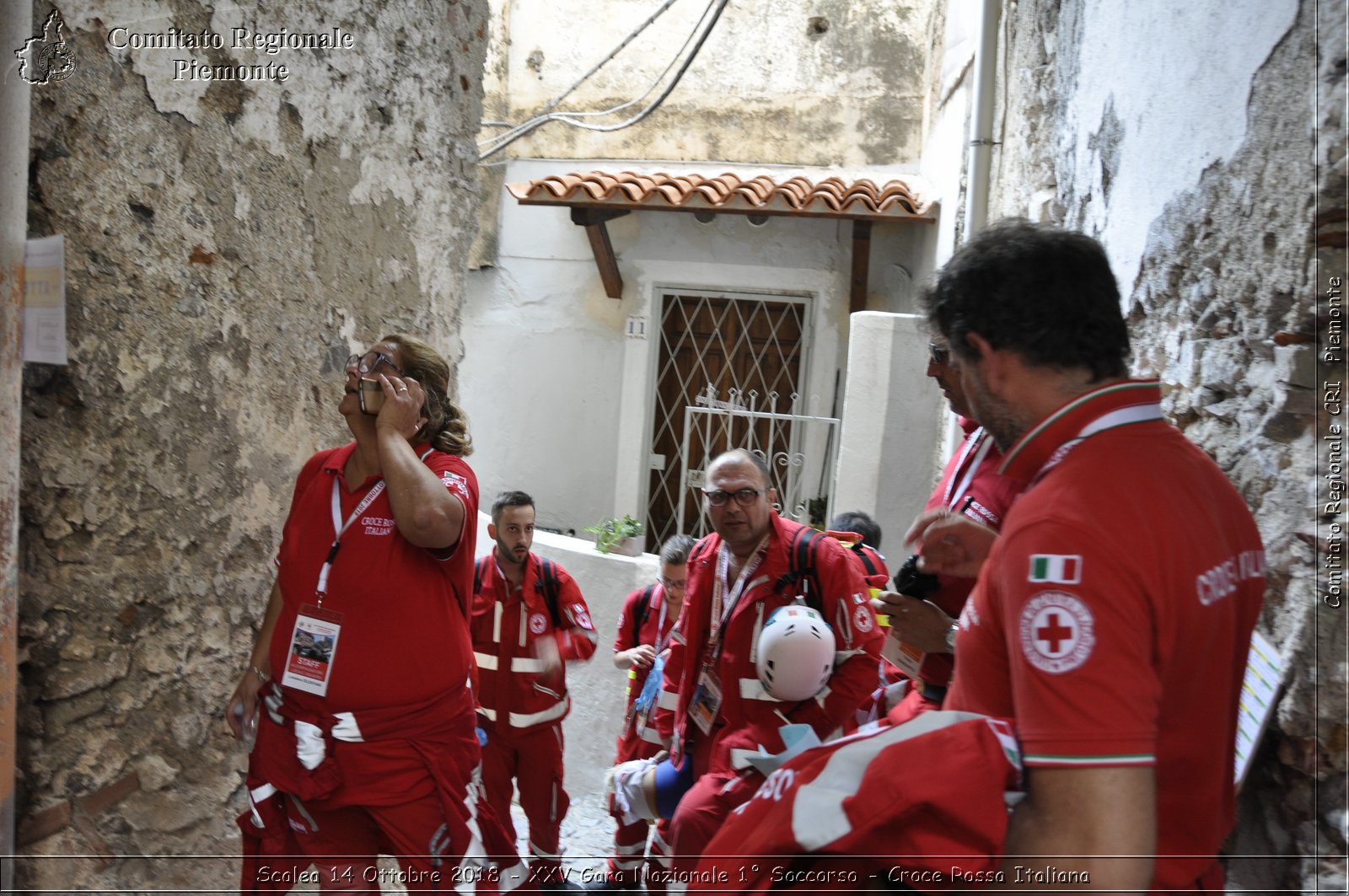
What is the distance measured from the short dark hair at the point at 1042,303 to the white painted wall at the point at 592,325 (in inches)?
254

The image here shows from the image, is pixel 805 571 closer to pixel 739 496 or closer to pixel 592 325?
pixel 739 496

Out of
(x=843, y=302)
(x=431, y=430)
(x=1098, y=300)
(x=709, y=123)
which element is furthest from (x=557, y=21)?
(x=1098, y=300)

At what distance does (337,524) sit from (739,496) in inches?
47.0

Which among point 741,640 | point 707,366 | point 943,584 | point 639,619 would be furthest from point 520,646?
A: point 707,366

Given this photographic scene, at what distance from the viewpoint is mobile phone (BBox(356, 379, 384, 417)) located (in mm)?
2586

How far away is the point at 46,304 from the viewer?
2477 millimetres

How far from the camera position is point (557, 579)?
415 centimetres

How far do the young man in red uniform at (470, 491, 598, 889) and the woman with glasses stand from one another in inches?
56.4

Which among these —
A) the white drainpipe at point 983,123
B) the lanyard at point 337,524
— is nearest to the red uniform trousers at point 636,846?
the lanyard at point 337,524

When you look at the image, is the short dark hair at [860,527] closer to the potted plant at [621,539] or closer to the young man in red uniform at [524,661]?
the young man in red uniform at [524,661]

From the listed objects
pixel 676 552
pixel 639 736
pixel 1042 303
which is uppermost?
pixel 1042 303

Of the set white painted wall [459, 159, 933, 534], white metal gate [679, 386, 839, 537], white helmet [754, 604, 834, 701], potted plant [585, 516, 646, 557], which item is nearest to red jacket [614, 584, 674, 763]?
white helmet [754, 604, 834, 701]

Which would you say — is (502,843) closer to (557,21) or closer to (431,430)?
(431,430)

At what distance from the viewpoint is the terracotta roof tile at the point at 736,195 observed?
23.5 ft
